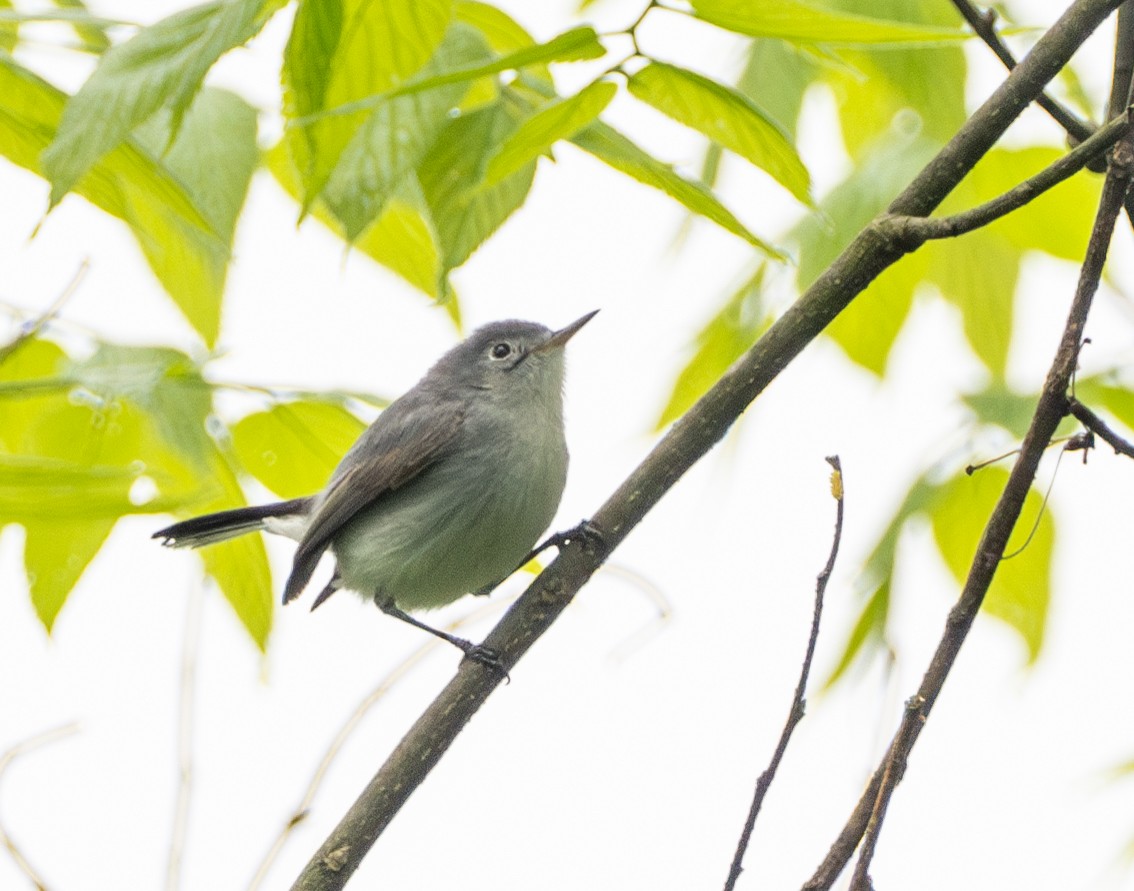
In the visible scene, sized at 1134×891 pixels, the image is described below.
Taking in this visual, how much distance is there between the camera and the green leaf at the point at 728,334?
228cm

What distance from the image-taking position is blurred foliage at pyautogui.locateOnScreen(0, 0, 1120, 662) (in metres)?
1.44

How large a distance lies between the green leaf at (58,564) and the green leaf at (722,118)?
1.04 m

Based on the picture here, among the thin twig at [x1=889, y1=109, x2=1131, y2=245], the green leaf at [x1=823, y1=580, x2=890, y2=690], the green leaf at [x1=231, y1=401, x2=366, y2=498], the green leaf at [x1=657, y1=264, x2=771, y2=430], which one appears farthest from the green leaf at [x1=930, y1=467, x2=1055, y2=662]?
the green leaf at [x1=231, y1=401, x2=366, y2=498]

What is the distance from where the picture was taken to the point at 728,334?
2295mm

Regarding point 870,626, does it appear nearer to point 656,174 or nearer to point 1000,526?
point 1000,526

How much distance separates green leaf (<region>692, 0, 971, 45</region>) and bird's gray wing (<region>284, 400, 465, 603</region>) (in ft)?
6.77

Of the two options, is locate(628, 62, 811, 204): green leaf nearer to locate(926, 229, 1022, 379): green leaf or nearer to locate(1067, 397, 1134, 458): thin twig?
locate(1067, 397, 1134, 458): thin twig

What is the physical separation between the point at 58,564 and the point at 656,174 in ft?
3.53

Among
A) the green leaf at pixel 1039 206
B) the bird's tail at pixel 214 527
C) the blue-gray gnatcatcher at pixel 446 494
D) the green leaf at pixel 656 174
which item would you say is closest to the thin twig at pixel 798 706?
the green leaf at pixel 656 174

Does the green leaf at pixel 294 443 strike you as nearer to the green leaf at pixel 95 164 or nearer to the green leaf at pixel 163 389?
the green leaf at pixel 163 389

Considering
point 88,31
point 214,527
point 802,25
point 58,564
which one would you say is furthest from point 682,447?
point 214,527

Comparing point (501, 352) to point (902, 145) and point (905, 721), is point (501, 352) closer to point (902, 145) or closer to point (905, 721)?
point (902, 145)

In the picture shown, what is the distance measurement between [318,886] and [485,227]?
938 millimetres

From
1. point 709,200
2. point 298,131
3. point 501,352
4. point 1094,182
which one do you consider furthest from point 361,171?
point 501,352
